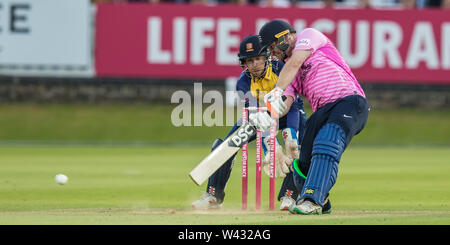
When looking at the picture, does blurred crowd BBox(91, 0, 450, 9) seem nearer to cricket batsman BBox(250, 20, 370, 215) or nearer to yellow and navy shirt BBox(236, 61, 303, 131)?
yellow and navy shirt BBox(236, 61, 303, 131)

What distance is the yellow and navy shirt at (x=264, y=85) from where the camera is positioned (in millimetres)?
9570

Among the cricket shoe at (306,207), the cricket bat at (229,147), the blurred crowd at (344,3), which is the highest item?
the blurred crowd at (344,3)

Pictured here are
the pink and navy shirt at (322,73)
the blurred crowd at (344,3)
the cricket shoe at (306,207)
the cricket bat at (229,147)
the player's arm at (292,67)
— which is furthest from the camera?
the blurred crowd at (344,3)

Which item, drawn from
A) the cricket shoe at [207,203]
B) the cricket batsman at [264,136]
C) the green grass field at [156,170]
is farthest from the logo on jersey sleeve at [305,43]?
the cricket shoe at [207,203]

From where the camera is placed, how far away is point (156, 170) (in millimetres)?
15312

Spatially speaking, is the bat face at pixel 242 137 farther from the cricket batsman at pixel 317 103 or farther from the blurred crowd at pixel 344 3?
the blurred crowd at pixel 344 3

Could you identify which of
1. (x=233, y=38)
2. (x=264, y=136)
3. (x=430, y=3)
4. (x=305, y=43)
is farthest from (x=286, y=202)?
(x=430, y=3)

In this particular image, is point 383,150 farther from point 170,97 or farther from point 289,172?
point 289,172

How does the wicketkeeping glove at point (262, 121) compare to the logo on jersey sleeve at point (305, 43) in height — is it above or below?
below

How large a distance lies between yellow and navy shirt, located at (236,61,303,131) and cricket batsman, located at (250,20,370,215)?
19.0 inches

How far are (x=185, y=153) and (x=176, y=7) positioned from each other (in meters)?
5.57

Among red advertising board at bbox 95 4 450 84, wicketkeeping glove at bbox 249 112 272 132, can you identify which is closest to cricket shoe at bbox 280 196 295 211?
wicketkeeping glove at bbox 249 112 272 132
